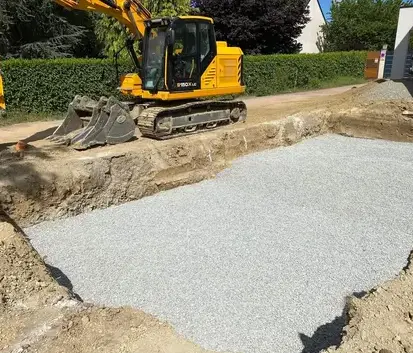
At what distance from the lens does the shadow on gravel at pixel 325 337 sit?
3.23 m

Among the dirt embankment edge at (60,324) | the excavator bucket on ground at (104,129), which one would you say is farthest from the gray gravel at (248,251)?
the excavator bucket on ground at (104,129)

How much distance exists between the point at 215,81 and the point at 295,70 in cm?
1167

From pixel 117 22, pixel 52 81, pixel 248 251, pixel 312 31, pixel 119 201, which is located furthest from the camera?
pixel 312 31

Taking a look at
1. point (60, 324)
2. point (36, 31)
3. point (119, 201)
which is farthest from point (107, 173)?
point (36, 31)

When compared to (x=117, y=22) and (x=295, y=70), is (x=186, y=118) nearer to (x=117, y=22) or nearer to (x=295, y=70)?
(x=117, y=22)

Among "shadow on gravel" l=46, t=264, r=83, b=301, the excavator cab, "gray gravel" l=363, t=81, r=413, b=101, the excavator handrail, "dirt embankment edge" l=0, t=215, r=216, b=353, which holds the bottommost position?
"shadow on gravel" l=46, t=264, r=83, b=301

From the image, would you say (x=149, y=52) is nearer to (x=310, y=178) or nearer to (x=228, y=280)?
(x=310, y=178)

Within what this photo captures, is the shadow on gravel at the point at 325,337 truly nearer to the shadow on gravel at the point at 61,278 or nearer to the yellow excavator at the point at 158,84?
the shadow on gravel at the point at 61,278

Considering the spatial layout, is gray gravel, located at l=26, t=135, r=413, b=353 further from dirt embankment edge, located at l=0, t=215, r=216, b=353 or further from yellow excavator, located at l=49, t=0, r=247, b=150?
yellow excavator, located at l=49, t=0, r=247, b=150

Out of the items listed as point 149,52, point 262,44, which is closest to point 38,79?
point 149,52

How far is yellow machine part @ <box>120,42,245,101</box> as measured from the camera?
880cm

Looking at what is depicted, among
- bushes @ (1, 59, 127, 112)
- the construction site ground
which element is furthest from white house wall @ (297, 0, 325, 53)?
bushes @ (1, 59, 127, 112)

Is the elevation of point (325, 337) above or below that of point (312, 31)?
below

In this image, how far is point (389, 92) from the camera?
42.9 feet
